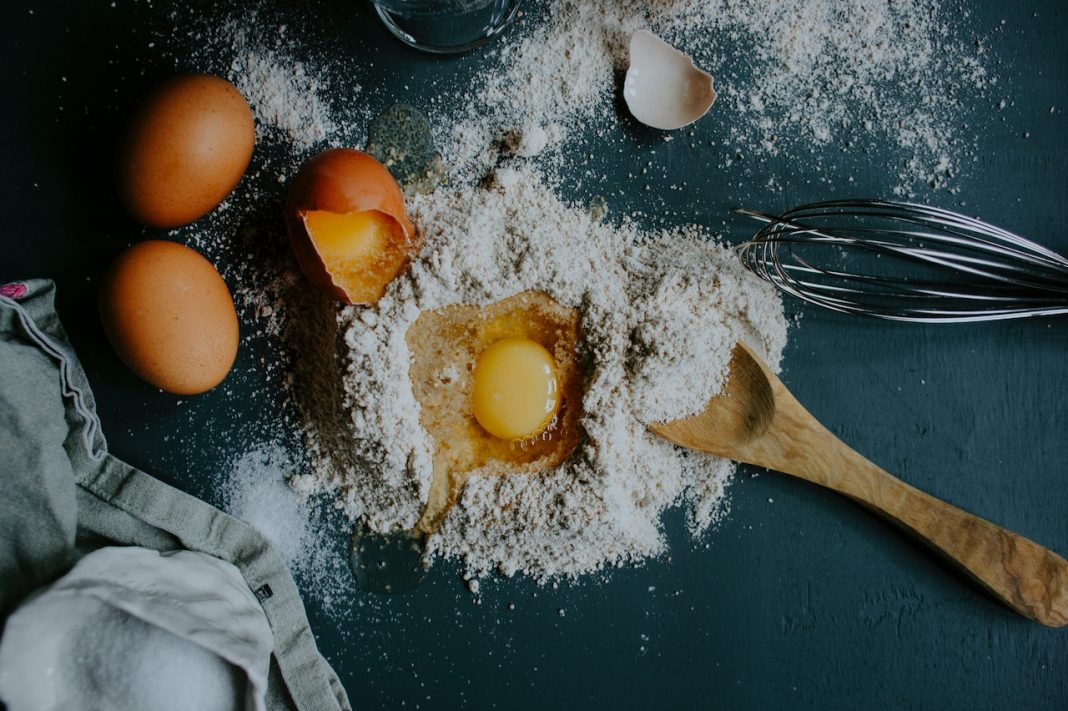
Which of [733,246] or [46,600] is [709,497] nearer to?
[733,246]

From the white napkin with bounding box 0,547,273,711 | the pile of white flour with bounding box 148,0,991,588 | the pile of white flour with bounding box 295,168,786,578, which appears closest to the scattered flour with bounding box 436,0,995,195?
the pile of white flour with bounding box 148,0,991,588

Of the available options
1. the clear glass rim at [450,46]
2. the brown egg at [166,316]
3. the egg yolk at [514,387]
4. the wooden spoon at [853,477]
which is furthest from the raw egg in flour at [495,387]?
the clear glass rim at [450,46]

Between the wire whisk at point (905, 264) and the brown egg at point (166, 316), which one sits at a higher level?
the wire whisk at point (905, 264)

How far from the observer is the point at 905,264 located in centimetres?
104

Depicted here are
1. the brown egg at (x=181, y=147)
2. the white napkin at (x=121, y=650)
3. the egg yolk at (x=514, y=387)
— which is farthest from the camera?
the egg yolk at (x=514, y=387)

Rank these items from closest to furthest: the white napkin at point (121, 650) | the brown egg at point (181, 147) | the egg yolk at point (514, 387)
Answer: the white napkin at point (121, 650)
the brown egg at point (181, 147)
the egg yolk at point (514, 387)

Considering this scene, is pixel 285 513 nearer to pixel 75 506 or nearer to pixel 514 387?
pixel 75 506

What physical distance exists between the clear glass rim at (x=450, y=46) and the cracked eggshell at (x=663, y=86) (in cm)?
17

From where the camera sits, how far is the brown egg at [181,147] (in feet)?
2.83

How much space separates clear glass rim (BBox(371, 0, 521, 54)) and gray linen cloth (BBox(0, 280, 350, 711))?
0.58 m

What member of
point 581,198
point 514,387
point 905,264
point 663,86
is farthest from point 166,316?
point 905,264

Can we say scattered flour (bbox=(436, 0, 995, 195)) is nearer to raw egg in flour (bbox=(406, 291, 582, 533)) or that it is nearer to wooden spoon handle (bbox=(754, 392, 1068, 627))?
raw egg in flour (bbox=(406, 291, 582, 533))

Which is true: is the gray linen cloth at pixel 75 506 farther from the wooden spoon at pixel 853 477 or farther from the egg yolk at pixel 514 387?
the wooden spoon at pixel 853 477

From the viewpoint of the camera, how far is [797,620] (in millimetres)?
1040
